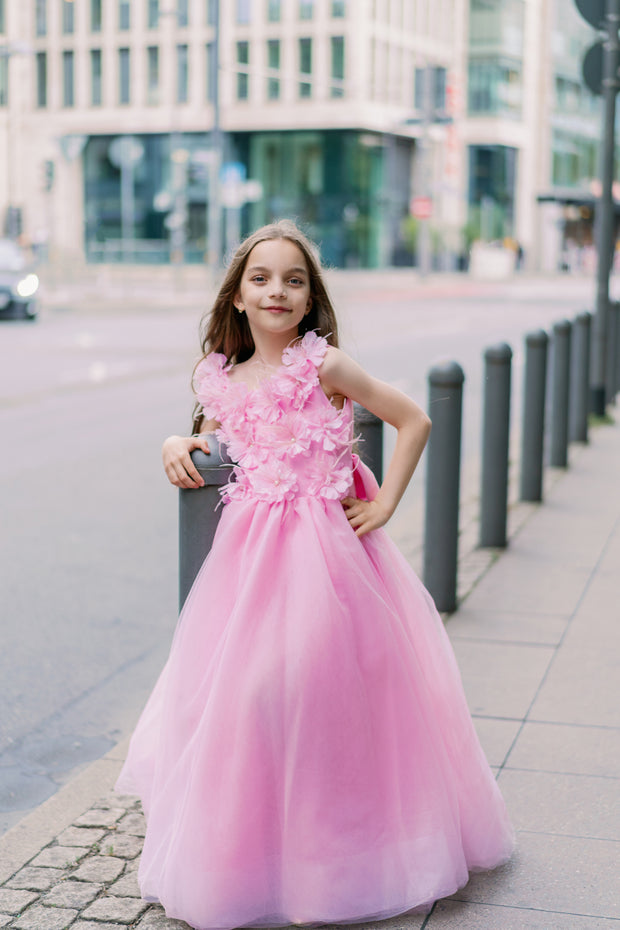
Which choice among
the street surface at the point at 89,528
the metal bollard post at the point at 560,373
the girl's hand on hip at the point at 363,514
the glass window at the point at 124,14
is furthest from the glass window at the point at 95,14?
the girl's hand on hip at the point at 363,514

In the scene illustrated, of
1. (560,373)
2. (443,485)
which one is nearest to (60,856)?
(443,485)

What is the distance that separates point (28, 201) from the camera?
71.2 meters

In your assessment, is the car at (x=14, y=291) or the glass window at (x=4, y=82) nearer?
the car at (x=14, y=291)

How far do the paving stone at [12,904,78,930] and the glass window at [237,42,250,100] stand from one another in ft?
206

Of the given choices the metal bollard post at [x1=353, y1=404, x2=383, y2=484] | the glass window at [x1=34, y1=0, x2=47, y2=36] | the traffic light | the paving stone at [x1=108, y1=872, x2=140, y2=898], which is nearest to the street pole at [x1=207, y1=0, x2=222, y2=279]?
the traffic light

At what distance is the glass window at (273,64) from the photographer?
63.0 meters

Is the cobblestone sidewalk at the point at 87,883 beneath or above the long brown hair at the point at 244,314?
beneath

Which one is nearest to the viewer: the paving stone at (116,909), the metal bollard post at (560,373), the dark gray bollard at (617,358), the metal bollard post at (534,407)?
the paving stone at (116,909)

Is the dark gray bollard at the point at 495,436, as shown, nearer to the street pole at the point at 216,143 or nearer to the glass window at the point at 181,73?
the street pole at the point at 216,143

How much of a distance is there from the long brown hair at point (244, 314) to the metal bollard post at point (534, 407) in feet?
14.8

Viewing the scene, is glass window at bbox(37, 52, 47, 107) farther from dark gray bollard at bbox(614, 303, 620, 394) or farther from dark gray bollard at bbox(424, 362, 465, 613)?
dark gray bollard at bbox(424, 362, 465, 613)

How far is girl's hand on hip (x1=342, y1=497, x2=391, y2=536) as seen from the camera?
3.09 m

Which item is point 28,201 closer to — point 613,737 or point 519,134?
point 519,134

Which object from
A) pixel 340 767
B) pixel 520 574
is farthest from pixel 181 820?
pixel 520 574
